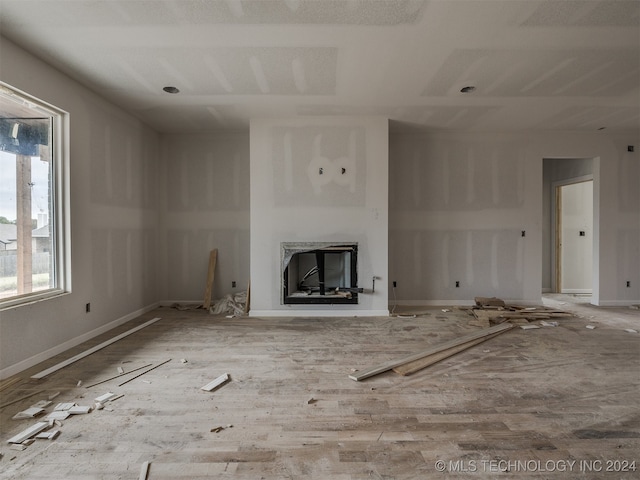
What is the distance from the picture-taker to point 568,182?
5.82 m

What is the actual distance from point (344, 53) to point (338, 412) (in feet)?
9.78

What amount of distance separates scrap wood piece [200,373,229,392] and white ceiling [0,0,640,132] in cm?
288

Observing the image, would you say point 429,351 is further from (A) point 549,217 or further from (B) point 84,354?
(A) point 549,217

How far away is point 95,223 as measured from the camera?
3.64 meters

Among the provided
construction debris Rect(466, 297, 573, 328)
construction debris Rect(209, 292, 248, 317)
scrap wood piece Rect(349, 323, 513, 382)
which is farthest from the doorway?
construction debris Rect(209, 292, 248, 317)

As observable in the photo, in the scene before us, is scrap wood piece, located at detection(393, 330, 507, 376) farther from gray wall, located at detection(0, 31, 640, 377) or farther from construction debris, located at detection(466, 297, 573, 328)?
gray wall, located at detection(0, 31, 640, 377)

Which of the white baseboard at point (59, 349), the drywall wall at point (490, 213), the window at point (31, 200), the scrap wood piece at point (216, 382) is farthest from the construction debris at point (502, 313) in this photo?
the window at point (31, 200)

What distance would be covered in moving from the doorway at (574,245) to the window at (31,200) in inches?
→ 320

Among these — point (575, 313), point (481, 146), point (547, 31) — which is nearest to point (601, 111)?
point (481, 146)

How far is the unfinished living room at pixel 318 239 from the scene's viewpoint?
1.88m

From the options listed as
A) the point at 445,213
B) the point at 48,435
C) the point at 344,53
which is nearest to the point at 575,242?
the point at 445,213

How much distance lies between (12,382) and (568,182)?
8.35 m

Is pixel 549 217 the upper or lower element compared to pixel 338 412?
upper

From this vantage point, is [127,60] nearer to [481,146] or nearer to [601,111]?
[481,146]
